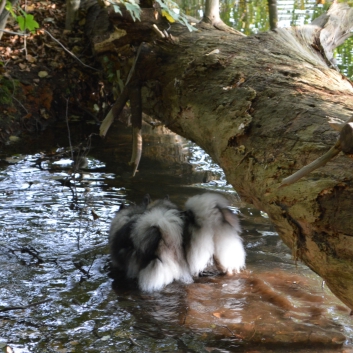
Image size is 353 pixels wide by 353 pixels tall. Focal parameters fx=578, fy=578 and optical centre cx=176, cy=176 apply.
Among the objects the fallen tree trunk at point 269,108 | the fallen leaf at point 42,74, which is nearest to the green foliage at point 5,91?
the fallen leaf at point 42,74

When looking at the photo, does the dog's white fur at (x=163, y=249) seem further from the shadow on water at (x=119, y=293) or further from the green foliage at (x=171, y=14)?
the green foliage at (x=171, y=14)

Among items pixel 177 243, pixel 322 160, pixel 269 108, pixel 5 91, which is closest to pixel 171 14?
pixel 269 108

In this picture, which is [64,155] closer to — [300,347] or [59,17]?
[59,17]

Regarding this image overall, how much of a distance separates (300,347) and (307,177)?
1.41 meters

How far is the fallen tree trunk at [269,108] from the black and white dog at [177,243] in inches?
21.6

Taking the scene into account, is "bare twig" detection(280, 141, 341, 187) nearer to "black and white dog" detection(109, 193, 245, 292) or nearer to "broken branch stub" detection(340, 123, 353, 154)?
"broken branch stub" detection(340, 123, 353, 154)

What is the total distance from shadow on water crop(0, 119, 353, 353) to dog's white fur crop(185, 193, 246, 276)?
0.62ft

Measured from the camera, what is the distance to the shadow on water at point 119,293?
4.21 m

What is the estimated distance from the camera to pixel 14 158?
8250 mm

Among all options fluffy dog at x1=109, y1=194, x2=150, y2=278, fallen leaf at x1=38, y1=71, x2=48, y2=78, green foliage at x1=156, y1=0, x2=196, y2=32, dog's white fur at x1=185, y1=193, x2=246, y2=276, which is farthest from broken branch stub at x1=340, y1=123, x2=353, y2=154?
fallen leaf at x1=38, y1=71, x2=48, y2=78

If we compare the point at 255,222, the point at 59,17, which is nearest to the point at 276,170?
the point at 255,222

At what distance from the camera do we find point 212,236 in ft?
17.4

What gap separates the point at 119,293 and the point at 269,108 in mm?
2041

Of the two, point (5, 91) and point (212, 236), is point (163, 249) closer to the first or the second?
point (212, 236)
